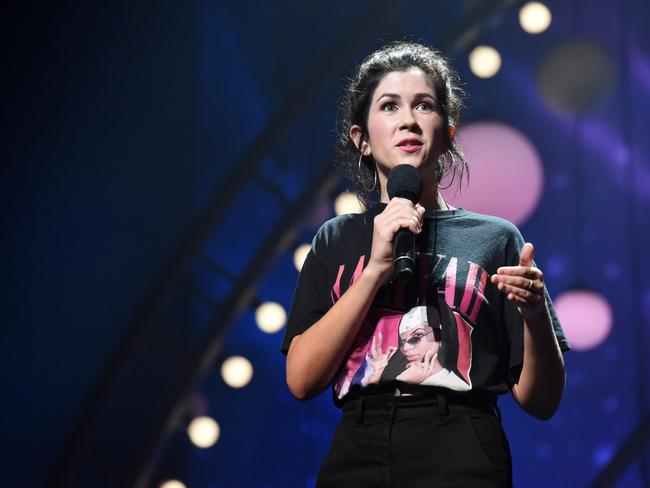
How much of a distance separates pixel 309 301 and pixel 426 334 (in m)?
0.21

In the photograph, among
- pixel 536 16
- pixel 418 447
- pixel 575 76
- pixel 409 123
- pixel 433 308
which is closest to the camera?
pixel 418 447

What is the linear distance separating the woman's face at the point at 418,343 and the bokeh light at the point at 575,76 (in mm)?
1917

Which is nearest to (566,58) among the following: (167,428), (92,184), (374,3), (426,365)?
(374,3)

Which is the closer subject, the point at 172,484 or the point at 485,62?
the point at 172,484

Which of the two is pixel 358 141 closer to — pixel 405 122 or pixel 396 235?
pixel 405 122

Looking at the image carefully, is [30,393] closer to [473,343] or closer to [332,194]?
[332,194]

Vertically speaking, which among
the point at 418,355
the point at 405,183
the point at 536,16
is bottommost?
the point at 418,355

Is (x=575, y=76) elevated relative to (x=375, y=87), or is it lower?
elevated

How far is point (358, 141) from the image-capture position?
1443 mm

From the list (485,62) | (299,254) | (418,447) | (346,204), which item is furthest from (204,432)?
(418,447)

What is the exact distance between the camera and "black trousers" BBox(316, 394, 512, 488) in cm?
106

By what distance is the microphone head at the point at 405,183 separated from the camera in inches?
46.6

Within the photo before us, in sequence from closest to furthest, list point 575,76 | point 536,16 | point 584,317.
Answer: point 584,317
point 575,76
point 536,16

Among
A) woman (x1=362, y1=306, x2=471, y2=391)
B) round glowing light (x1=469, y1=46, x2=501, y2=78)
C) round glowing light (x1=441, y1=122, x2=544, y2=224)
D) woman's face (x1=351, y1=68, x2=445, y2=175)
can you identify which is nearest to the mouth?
woman's face (x1=351, y1=68, x2=445, y2=175)
